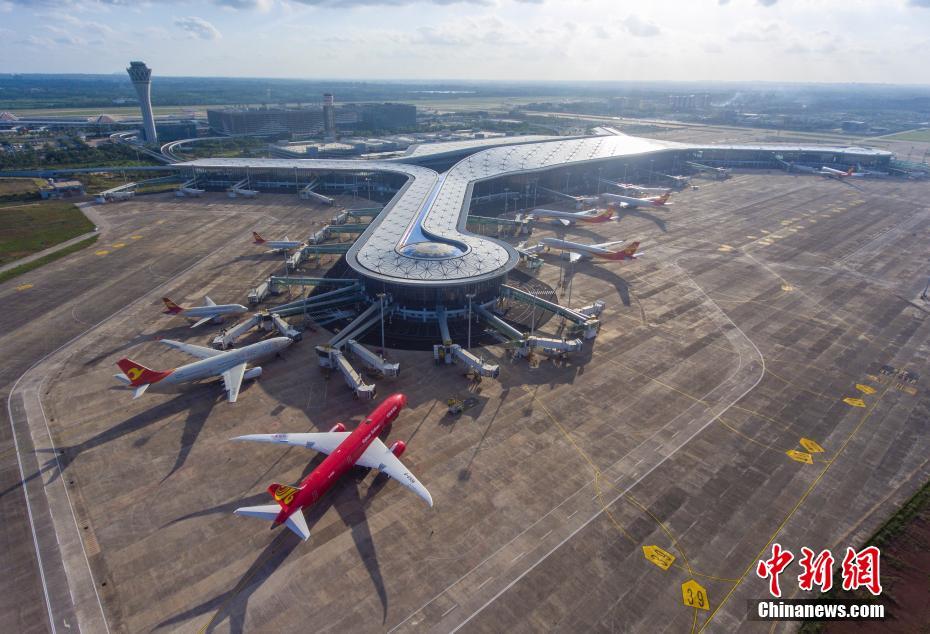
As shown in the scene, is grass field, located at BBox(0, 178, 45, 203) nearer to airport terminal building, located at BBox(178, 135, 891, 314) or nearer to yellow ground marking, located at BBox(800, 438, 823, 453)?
airport terminal building, located at BBox(178, 135, 891, 314)

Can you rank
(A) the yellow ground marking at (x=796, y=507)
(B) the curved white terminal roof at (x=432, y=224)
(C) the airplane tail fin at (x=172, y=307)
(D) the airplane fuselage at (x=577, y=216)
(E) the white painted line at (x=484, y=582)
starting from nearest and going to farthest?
(A) the yellow ground marking at (x=796, y=507) → (E) the white painted line at (x=484, y=582) → (C) the airplane tail fin at (x=172, y=307) → (B) the curved white terminal roof at (x=432, y=224) → (D) the airplane fuselage at (x=577, y=216)

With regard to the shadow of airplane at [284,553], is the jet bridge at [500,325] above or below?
above

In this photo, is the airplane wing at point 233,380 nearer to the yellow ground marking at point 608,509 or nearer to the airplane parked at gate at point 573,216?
the yellow ground marking at point 608,509

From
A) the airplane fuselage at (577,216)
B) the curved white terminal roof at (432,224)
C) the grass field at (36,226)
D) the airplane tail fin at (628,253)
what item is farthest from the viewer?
the airplane fuselage at (577,216)

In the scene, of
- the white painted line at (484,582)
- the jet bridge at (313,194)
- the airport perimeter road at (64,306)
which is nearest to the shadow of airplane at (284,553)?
the white painted line at (484,582)

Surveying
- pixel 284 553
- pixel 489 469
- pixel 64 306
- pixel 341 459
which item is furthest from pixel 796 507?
pixel 64 306

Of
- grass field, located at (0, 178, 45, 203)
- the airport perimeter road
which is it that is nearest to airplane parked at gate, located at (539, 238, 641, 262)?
the airport perimeter road

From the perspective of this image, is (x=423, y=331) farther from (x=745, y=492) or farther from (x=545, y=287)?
(x=745, y=492)

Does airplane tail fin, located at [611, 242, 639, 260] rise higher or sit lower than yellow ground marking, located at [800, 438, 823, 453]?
higher
